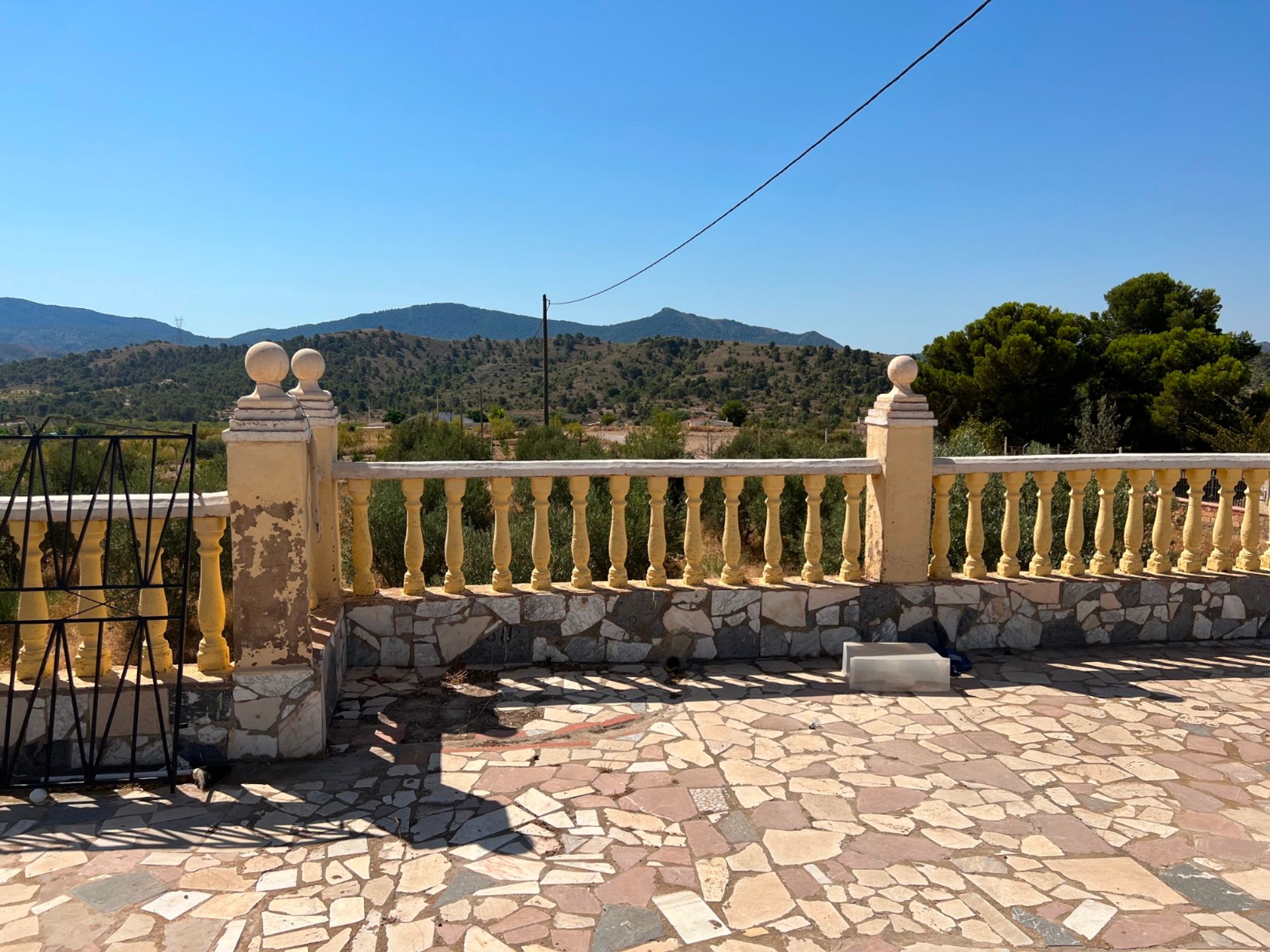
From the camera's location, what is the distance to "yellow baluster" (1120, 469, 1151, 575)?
550cm

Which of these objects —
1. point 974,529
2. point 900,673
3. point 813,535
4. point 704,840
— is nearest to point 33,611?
point 704,840

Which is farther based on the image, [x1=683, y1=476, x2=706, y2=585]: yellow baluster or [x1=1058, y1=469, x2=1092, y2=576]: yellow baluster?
[x1=1058, y1=469, x2=1092, y2=576]: yellow baluster

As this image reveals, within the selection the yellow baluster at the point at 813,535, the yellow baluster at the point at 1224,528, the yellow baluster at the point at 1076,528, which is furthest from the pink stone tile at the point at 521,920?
the yellow baluster at the point at 1224,528

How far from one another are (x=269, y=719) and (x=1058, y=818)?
3.29m

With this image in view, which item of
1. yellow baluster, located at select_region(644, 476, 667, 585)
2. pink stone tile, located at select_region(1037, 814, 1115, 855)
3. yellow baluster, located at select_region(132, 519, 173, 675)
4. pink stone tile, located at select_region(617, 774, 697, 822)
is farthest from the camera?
yellow baluster, located at select_region(644, 476, 667, 585)

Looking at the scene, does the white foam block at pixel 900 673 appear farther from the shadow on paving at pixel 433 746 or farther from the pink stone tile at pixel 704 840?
the pink stone tile at pixel 704 840

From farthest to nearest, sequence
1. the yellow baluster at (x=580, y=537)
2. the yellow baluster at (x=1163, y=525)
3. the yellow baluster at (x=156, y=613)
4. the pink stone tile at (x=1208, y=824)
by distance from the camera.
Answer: the yellow baluster at (x=1163, y=525) → the yellow baluster at (x=580, y=537) → the yellow baluster at (x=156, y=613) → the pink stone tile at (x=1208, y=824)

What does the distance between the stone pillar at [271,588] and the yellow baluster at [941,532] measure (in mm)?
3667

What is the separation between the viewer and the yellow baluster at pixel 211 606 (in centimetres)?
384

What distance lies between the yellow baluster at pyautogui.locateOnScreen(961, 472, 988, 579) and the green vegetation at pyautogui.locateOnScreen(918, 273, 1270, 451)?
15.4 meters

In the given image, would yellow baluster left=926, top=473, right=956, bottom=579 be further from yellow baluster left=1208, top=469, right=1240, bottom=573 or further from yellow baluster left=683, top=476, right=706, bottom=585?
yellow baluster left=1208, top=469, right=1240, bottom=573

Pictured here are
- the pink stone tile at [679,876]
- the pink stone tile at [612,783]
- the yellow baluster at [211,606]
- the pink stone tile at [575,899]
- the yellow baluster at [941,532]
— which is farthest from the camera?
the yellow baluster at [941,532]

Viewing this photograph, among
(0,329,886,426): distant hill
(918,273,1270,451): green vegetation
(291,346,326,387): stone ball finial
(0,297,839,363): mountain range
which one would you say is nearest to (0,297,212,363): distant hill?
(0,297,839,363): mountain range

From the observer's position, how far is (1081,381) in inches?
868
